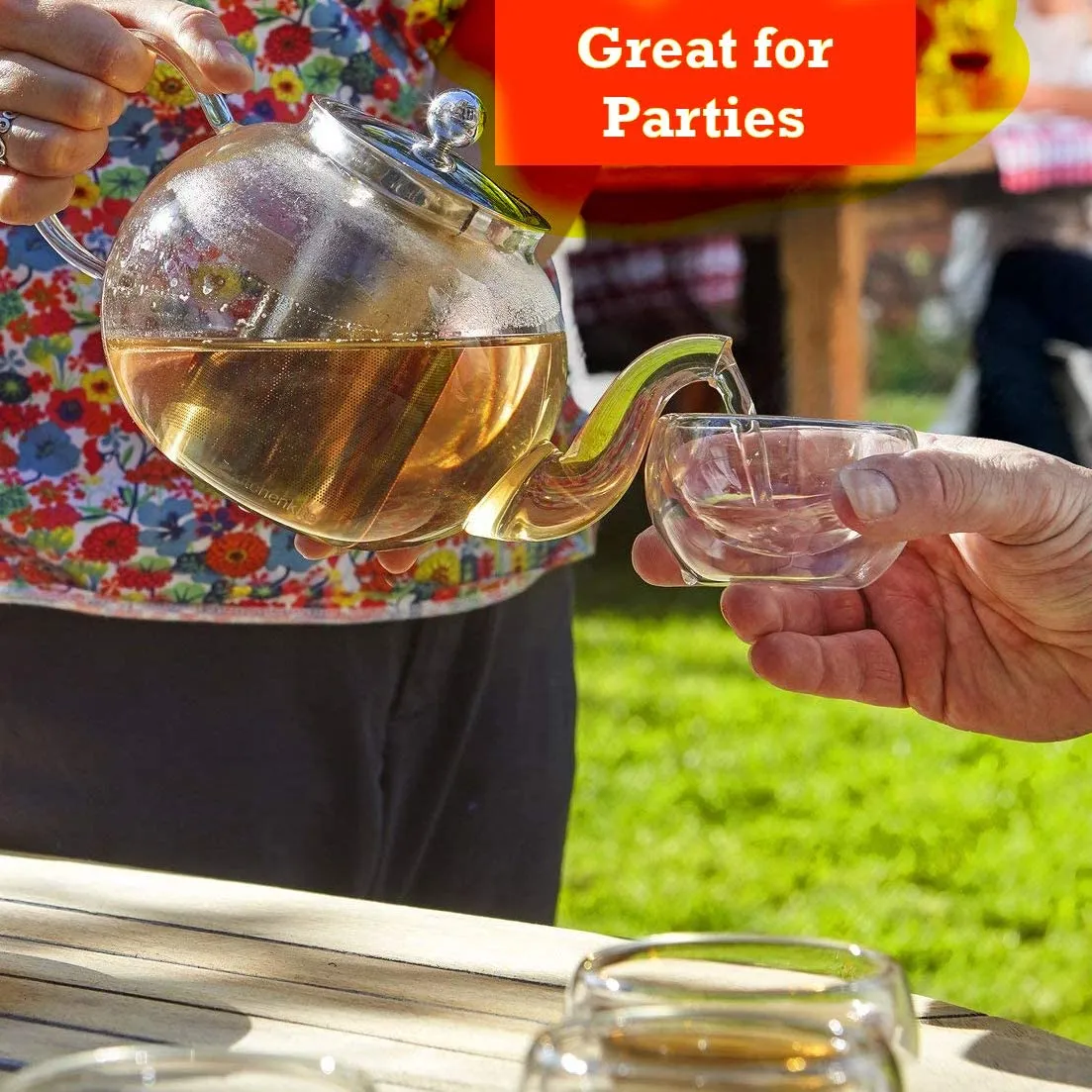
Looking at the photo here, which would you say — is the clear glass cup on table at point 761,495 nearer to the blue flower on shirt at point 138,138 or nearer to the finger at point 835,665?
the finger at point 835,665

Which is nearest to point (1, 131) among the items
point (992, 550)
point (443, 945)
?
point (443, 945)

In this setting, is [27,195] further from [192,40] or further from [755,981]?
[755,981]

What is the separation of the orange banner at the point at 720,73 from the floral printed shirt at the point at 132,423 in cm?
34

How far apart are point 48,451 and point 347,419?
0.34 metres

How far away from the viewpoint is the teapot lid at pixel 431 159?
689mm

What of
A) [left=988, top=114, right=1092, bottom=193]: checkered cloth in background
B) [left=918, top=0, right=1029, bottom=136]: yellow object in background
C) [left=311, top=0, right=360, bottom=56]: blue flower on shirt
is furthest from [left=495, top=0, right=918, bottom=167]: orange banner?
[left=988, top=114, right=1092, bottom=193]: checkered cloth in background

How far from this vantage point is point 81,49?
2.39ft

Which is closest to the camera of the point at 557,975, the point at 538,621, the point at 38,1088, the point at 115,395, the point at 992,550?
the point at 38,1088

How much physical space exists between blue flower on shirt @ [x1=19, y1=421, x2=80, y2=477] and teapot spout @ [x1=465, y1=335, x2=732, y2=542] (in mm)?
310

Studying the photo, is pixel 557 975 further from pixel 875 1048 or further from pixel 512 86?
pixel 512 86

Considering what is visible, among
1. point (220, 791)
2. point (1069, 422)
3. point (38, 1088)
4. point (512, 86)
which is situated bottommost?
point (38, 1088)

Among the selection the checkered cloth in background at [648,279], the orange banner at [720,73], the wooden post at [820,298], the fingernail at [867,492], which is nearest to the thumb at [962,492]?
the fingernail at [867,492]

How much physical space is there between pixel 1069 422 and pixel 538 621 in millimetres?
2429

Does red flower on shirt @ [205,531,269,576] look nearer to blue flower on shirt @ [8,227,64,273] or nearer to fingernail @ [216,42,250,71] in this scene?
blue flower on shirt @ [8,227,64,273]
